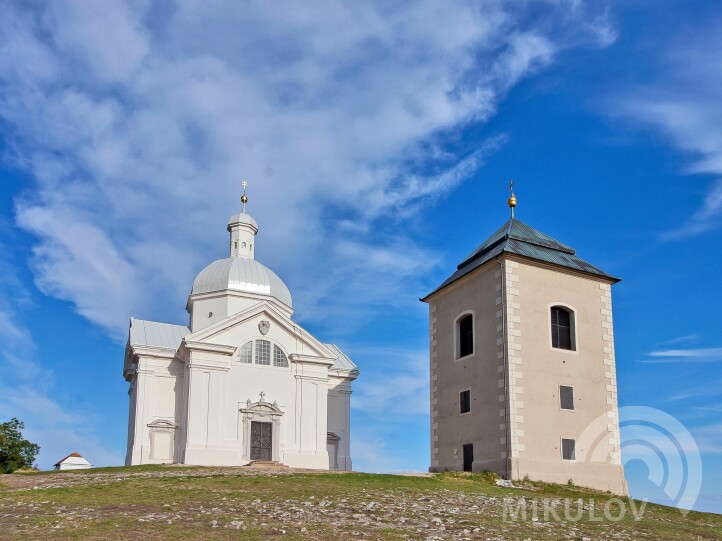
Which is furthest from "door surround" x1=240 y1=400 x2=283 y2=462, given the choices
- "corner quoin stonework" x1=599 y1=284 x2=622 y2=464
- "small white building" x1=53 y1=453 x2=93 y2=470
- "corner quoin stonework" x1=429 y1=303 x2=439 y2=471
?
"small white building" x1=53 y1=453 x2=93 y2=470

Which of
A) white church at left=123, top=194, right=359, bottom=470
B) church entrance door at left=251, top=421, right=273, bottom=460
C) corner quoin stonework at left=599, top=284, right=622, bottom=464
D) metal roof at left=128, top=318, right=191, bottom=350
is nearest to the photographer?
corner quoin stonework at left=599, top=284, right=622, bottom=464

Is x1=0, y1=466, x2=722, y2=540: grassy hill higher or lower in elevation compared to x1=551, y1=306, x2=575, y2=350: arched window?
lower

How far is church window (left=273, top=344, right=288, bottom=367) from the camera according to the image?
40344 millimetres

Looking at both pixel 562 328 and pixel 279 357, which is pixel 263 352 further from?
pixel 562 328

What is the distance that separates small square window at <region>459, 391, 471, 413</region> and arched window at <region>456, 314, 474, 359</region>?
1549 mm

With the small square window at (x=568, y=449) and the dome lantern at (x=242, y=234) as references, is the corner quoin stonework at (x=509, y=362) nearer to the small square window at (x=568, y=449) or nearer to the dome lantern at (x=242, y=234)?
the small square window at (x=568, y=449)

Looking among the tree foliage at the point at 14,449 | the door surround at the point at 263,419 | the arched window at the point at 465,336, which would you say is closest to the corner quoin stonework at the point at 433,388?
the arched window at the point at 465,336

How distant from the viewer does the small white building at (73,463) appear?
5600 cm

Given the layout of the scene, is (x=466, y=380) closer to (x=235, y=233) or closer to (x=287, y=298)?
(x=287, y=298)

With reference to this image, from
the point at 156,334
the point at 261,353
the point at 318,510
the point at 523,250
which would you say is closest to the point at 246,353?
the point at 261,353

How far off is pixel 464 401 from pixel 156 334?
21092mm

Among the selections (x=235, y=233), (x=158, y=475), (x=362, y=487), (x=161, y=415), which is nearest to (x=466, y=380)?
(x=362, y=487)

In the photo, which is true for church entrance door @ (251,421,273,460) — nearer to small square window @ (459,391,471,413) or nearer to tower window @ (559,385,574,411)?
small square window @ (459,391,471,413)

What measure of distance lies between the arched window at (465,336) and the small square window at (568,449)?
189 inches
